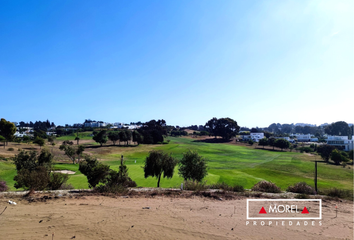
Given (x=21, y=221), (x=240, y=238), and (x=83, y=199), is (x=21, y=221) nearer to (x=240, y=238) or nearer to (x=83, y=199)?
(x=83, y=199)

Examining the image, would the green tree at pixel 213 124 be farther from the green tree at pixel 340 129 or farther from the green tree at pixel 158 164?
the green tree at pixel 340 129

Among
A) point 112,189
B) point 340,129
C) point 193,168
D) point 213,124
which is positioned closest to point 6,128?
point 193,168

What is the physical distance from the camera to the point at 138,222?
9.11 metres

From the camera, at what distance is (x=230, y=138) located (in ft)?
396

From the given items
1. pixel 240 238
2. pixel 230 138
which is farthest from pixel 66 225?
pixel 230 138

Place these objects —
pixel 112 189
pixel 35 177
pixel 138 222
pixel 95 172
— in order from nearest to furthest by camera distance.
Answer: pixel 138 222 → pixel 35 177 → pixel 112 189 → pixel 95 172

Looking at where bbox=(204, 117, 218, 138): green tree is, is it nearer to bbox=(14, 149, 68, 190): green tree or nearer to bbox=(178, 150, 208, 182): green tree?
bbox=(178, 150, 208, 182): green tree

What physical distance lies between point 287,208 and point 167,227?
8.54m

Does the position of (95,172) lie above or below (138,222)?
above

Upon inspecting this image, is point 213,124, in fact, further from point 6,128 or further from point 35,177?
point 35,177

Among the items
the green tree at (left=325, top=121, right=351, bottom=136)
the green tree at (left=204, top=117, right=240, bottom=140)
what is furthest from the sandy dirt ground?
the green tree at (left=325, top=121, right=351, bottom=136)

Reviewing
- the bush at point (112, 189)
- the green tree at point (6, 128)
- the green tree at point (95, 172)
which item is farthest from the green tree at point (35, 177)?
the green tree at point (6, 128)

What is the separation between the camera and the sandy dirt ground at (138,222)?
8039mm

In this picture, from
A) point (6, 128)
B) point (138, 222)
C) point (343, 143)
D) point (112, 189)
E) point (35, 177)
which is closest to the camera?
point (138, 222)
